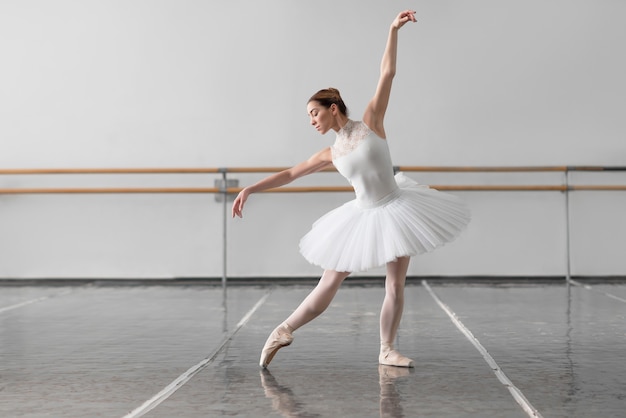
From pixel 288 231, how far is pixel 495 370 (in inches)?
195

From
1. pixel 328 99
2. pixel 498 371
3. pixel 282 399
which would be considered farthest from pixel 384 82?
pixel 282 399

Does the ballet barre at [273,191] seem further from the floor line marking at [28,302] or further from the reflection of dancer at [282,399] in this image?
the reflection of dancer at [282,399]

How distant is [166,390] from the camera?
322 cm

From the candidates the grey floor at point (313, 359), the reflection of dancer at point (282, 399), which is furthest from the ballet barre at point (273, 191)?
the reflection of dancer at point (282, 399)

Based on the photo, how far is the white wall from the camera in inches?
330

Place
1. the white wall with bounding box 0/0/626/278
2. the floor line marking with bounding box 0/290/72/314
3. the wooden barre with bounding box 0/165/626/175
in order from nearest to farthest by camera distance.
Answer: the floor line marking with bounding box 0/290/72/314 → the wooden barre with bounding box 0/165/626/175 → the white wall with bounding box 0/0/626/278

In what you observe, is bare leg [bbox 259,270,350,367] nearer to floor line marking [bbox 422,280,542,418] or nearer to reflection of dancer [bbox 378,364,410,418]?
reflection of dancer [bbox 378,364,410,418]

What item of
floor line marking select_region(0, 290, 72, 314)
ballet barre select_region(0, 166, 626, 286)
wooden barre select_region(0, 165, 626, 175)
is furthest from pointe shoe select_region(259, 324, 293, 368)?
wooden barre select_region(0, 165, 626, 175)

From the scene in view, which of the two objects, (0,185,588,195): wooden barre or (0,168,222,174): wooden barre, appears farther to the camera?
(0,185,588,195): wooden barre

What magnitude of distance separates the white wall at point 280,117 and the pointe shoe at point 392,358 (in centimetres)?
462

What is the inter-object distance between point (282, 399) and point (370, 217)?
0.97 meters

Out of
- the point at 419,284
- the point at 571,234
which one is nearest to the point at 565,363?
the point at 419,284

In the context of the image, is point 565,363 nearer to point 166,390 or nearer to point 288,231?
point 166,390

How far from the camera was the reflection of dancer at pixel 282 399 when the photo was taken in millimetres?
2811
